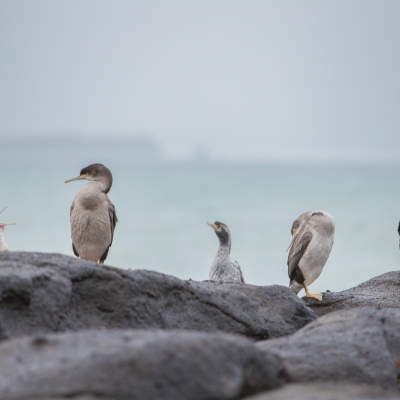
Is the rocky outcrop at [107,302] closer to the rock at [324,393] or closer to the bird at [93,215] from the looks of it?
the rock at [324,393]

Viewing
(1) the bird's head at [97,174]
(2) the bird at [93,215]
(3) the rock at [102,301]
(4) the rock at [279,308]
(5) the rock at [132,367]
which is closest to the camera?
(5) the rock at [132,367]

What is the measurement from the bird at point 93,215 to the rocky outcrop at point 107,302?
13.7 ft

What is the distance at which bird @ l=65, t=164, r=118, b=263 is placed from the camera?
26.0 feet

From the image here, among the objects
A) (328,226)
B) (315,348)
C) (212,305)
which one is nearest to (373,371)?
(315,348)

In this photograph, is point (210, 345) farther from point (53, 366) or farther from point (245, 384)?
point (53, 366)

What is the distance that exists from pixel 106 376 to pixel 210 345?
0.39 metres

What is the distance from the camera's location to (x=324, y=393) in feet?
7.12

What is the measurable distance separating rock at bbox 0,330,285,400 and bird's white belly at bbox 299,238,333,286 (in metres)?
5.44

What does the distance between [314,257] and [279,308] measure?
3.51m

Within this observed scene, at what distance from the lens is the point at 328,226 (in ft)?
24.9

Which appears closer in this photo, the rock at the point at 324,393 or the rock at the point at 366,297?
the rock at the point at 324,393

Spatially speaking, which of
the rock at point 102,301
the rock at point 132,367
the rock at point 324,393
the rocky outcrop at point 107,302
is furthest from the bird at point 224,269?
the rock at point 132,367

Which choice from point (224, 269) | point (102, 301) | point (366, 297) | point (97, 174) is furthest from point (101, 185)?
point (102, 301)

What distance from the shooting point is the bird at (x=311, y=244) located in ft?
25.1
